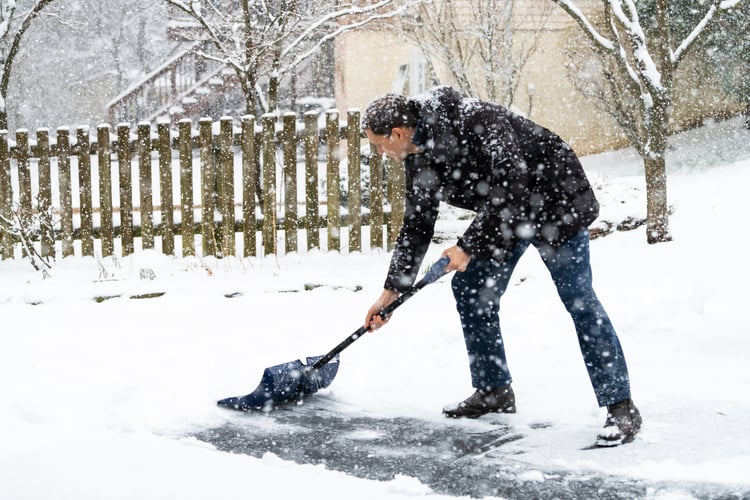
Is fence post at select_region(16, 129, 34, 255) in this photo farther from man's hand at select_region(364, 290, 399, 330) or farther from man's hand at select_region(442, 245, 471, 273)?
man's hand at select_region(442, 245, 471, 273)

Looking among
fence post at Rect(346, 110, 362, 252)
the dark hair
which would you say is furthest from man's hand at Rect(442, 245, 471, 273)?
fence post at Rect(346, 110, 362, 252)

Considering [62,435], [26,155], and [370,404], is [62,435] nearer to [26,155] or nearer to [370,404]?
[370,404]

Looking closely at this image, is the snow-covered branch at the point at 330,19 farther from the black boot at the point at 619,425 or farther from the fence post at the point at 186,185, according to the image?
the black boot at the point at 619,425

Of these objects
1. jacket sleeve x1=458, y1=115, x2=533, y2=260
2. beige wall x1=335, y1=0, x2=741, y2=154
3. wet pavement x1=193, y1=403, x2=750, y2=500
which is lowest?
wet pavement x1=193, y1=403, x2=750, y2=500

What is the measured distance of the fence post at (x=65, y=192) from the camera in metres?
7.77

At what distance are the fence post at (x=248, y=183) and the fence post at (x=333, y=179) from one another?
0.65 m

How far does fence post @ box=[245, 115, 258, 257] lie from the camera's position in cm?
776

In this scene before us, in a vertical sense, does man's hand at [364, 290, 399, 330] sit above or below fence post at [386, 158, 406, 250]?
below

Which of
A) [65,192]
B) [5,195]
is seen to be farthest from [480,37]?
[5,195]

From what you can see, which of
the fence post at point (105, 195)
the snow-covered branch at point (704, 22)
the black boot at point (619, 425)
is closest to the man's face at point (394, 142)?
the black boot at point (619, 425)

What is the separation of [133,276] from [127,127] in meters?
1.39

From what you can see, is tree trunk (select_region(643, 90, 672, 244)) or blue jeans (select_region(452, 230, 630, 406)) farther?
tree trunk (select_region(643, 90, 672, 244))

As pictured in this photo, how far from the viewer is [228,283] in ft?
20.9

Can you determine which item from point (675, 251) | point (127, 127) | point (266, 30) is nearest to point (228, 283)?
point (127, 127)
